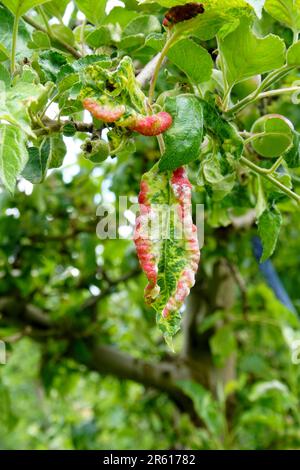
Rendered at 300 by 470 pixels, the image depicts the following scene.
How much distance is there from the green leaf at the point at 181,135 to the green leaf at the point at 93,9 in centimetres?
19

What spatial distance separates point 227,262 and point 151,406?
2.38 feet

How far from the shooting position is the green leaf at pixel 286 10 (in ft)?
1.59

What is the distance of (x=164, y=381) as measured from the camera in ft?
5.69

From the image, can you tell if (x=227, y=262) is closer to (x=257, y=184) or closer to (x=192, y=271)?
(x=257, y=184)

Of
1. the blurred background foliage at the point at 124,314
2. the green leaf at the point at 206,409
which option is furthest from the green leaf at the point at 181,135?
the green leaf at the point at 206,409

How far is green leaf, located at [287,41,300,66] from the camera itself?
0.47m

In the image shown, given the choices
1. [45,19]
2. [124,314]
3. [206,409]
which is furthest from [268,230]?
[124,314]

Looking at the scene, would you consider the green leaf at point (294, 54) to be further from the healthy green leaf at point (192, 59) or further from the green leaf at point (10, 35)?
the green leaf at point (10, 35)

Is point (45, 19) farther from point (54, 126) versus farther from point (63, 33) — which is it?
point (54, 126)

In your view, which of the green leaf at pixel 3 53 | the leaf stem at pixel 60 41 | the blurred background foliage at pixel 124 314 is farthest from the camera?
the blurred background foliage at pixel 124 314

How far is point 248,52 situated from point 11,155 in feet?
0.63

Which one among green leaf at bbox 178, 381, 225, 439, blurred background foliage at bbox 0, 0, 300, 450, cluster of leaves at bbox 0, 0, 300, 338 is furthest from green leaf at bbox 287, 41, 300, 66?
green leaf at bbox 178, 381, 225, 439

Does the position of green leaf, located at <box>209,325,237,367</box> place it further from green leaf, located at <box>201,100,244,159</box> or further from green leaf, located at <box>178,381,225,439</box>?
green leaf, located at <box>201,100,244,159</box>

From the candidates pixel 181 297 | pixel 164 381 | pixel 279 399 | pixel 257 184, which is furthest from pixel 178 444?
pixel 181 297
